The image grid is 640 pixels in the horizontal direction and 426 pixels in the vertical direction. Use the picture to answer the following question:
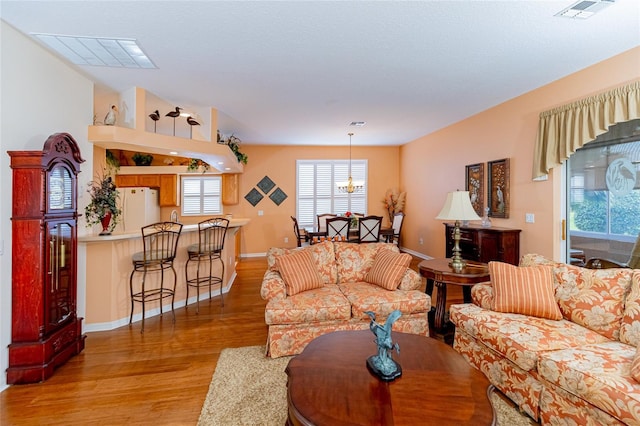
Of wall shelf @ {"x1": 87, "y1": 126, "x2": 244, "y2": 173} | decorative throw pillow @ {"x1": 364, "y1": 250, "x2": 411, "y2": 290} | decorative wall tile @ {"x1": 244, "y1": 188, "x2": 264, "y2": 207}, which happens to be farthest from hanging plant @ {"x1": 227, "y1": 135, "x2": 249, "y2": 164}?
decorative throw pillow @ {"x1": 364, "y1": 250, "x2": 411, "y2": 290}

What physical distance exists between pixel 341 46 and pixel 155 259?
306 centimetres

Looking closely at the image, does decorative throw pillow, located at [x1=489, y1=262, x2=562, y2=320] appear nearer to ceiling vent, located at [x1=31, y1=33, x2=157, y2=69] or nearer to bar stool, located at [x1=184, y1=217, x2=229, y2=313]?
bar stool, located at [x1=184, y1=217, x2=229, y2=313]

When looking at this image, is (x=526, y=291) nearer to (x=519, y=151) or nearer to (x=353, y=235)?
(x=519, y=151)

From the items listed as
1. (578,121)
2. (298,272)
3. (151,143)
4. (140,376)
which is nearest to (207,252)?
(151,143)

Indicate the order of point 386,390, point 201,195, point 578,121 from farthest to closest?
point 201,195
point 578,121
point 386,390

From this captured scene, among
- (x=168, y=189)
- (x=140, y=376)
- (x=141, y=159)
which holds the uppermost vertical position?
(x=141, y=159)

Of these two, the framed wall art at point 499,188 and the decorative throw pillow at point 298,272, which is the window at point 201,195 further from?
the framed wall art at point 499,188

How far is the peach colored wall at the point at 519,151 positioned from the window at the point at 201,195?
197 inches

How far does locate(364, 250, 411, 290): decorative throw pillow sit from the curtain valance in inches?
86.4

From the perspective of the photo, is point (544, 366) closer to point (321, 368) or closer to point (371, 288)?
point (321, 368)

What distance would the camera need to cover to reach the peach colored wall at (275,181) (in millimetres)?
7480

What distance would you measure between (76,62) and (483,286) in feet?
14.6

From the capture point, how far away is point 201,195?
7.34 m

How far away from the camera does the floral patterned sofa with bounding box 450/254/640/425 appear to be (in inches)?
60.3
